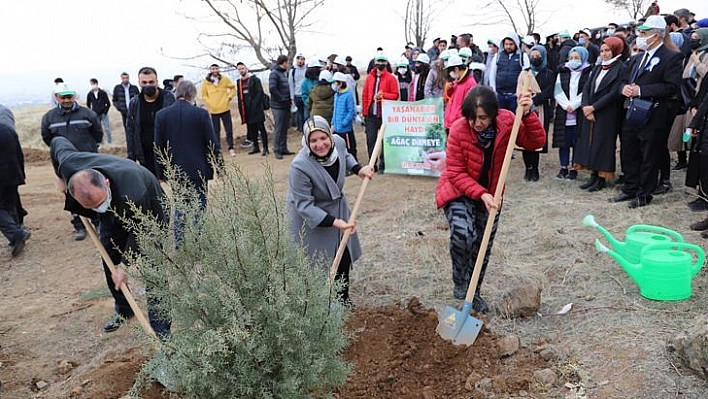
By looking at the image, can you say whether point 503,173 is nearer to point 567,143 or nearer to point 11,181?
point 567,143

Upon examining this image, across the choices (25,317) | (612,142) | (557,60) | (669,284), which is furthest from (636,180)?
(25,317)

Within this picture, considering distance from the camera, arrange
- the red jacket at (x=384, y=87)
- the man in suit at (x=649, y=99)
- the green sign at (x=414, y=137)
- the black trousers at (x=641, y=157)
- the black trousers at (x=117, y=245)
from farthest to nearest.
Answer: the red jacket at (x=384, y=87) < the green sign at (x=414, y=137) < the black trousers at (x=641, y=157) < the man in suit at (x=649, y=99) < the black trousers at (x=117, y=245)

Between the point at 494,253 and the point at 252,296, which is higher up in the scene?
the point at 252,296

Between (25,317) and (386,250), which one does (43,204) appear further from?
(386,250)

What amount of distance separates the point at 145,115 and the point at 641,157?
17.6ft

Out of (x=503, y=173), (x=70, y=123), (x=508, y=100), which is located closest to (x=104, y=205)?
(x=503, y=173)

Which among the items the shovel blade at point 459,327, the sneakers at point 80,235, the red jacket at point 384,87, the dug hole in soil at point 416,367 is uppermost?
the red jacket at point 384,87

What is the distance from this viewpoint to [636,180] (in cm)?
599

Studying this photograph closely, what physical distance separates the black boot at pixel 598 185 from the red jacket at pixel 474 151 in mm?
3385

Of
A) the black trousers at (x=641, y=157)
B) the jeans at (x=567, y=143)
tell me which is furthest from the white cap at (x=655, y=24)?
the jeans at (x=567, y=143)

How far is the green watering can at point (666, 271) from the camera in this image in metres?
3.56

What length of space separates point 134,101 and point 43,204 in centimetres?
405

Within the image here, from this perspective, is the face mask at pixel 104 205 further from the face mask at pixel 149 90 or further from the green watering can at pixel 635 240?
the green watering can at pixel 635 240

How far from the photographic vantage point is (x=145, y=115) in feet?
19.4
